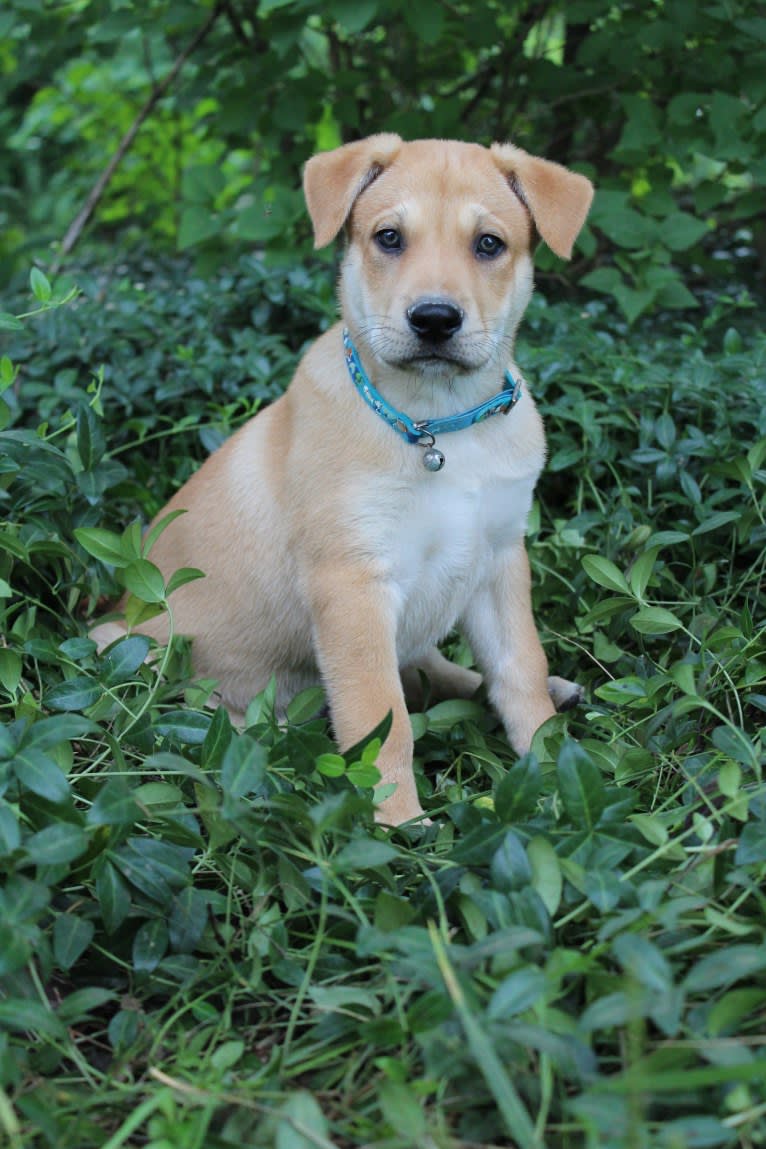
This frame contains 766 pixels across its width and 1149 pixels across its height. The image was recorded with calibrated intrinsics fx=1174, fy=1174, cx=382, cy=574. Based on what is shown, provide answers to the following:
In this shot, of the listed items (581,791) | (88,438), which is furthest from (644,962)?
(88,438)

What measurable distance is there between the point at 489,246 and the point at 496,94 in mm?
3715

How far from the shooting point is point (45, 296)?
320 centimetres

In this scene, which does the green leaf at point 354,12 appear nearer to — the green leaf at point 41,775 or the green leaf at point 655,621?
the green leaf at point 655,621

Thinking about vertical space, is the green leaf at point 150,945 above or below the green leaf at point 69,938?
below

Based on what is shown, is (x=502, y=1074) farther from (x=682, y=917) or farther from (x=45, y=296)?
(x=45, y=296)

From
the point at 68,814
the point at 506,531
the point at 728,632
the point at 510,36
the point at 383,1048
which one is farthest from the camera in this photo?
the point at 510,36

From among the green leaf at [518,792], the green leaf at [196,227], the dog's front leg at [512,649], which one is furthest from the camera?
the green leaf at [196,227]

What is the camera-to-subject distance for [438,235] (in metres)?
3.10

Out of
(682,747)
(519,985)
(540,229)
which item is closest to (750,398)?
(540,229)

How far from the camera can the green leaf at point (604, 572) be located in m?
3.25

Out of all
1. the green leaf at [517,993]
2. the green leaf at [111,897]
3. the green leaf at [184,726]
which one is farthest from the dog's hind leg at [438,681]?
the green leaf at [517,993]

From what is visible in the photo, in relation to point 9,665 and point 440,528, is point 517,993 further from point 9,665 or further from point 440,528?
point 9,665

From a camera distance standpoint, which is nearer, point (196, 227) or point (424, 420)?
point (424, 420)

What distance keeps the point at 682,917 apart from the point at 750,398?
8.03 ft
